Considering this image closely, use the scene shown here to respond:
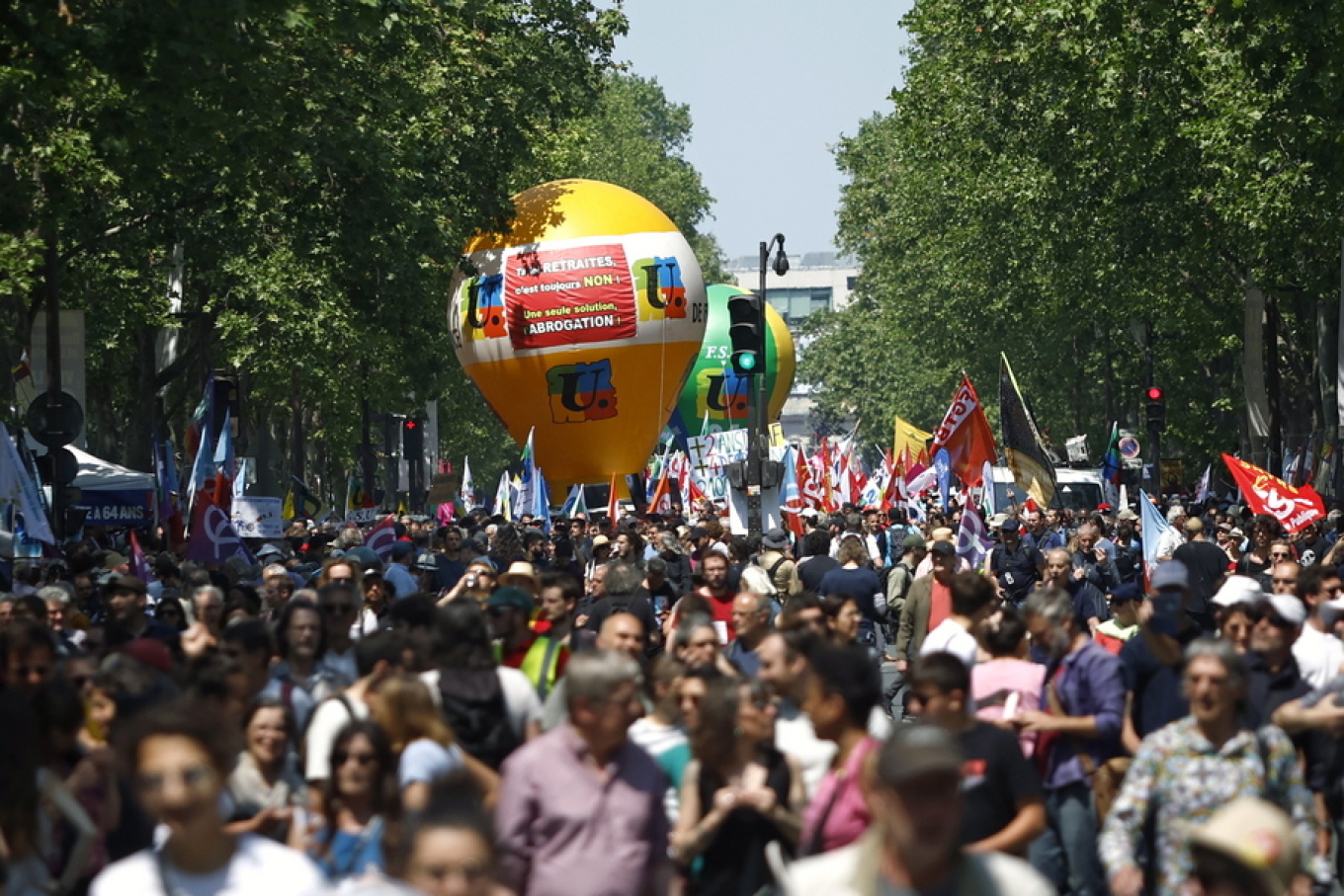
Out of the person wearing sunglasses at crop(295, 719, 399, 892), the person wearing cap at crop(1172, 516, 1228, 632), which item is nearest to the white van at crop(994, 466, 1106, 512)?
the person wearing cap at crop(1172, 516, 1228, 632)

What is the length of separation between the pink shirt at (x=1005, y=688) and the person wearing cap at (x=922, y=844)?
3.86 m

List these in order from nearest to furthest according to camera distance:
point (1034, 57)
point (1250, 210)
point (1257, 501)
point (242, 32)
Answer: point (242, 32)
point (1257, 501)
point (1250, 210)
point (1034, 57)

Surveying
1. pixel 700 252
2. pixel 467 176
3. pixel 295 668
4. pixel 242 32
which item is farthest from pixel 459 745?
pixel 700 252

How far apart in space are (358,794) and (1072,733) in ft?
10.2

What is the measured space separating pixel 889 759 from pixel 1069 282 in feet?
128

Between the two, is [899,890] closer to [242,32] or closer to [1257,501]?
[242,32]

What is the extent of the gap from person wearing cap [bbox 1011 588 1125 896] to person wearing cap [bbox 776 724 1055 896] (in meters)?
3.45

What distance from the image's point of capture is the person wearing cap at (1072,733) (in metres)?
8.46

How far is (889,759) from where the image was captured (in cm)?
491

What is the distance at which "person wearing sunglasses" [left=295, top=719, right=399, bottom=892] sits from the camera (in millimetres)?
6504

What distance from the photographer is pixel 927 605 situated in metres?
15.0

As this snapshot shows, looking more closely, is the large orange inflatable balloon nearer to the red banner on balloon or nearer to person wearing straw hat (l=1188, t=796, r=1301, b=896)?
the red banner on balloon

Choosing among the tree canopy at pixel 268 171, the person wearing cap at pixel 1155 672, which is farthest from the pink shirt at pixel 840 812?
the tree canopy at pixel 268 171

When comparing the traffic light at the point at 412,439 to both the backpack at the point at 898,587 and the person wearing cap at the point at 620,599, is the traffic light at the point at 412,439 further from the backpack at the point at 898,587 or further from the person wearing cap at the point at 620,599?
the person wearing cap at the point at 620,599
